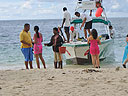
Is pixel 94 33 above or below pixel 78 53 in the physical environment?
above

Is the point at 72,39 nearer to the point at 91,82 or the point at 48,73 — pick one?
the point at 48,73

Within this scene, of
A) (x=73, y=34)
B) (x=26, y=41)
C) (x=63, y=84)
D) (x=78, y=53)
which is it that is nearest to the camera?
(x=63, y=84)

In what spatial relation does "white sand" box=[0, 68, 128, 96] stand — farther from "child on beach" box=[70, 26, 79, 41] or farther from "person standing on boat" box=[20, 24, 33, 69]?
"child on beach" box=[70, 26, 79, 41]

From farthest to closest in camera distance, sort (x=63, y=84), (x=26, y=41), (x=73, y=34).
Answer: (x=73, y=34) → (x=26, y=41) → (x=63, y=84)

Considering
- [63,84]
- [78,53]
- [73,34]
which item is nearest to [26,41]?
[63,84]

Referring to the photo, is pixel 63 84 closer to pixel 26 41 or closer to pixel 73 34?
pixel 26 41

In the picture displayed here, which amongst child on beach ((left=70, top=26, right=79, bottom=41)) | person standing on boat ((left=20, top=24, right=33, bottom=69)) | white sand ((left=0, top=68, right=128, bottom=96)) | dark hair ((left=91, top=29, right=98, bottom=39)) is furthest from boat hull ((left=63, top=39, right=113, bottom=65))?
white sand ((left=0, top=68, right=128, bottom=96))

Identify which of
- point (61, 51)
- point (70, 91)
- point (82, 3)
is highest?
point (82, 3)

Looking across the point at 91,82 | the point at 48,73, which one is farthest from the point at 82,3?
the point at 91,82

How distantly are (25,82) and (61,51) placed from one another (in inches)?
108

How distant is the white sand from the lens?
4465 millimetres

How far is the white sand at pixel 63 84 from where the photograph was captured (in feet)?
14.6

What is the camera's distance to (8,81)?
5.47 meters

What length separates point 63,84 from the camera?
16.6 feet
